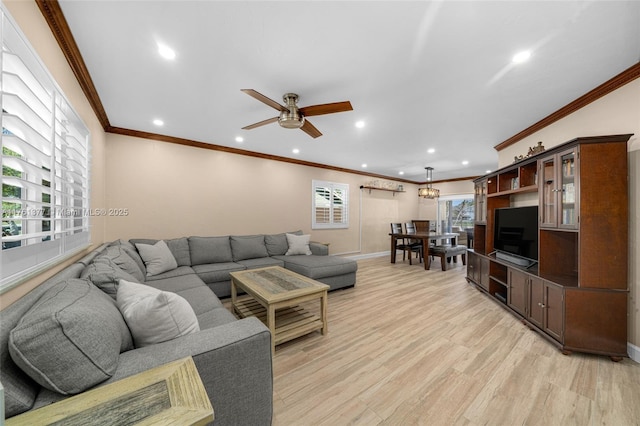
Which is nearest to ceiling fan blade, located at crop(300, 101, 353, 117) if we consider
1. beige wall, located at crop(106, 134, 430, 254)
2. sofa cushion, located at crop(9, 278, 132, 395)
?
sofa cushion, located at crop(9, 278, 132, 395)

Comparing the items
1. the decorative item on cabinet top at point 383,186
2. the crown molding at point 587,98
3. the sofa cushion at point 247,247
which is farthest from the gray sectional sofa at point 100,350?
the decorative item on cabinet top at point 383,186

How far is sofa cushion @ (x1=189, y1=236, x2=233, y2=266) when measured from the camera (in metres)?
3.67

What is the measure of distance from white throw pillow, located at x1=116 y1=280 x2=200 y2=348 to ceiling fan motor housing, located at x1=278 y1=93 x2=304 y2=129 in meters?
1.81

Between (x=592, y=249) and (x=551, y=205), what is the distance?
549 mm

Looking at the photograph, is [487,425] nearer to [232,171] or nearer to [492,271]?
[492,271]

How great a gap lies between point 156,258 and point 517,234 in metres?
4.72

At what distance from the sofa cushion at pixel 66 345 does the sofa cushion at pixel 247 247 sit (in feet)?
9.82

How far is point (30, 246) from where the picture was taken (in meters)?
1.33

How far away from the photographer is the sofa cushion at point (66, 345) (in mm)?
776

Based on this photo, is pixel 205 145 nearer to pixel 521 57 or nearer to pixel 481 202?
pixel 521 57

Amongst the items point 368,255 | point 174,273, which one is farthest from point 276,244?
point 368,255

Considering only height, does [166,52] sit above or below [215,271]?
above

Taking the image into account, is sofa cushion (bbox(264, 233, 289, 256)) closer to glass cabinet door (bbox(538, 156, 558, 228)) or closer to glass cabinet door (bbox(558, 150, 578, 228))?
glass cabinet door (bbox(538, 156, 558, 228))

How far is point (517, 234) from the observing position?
3.03 m
